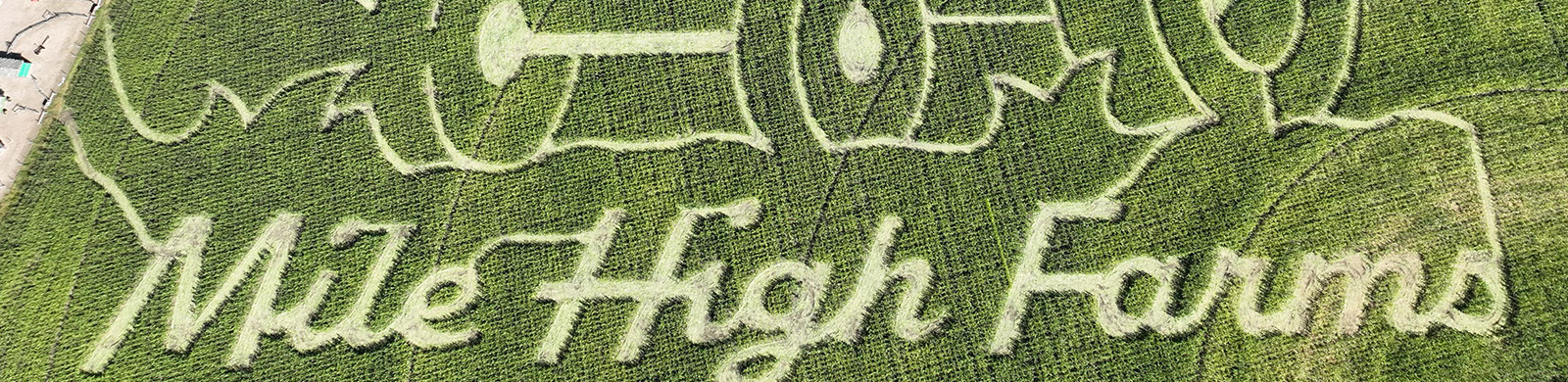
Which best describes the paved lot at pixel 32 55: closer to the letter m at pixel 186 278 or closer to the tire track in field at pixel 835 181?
the letter m at pixel 186 278

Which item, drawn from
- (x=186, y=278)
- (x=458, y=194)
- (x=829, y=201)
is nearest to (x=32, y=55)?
(x=186, y=278)

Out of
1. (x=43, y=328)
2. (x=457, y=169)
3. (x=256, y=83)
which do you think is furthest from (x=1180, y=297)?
(x=43, y=328)

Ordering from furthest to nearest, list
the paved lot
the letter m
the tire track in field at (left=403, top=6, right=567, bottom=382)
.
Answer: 1. the paved lot
2. the letter m
3. the tire track in field at (left=403, top=6, right=567, bottom=382)

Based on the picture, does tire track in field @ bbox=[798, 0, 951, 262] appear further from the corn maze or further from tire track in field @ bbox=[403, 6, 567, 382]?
tire track in field @ bbox=[403, 6, 567, 382]

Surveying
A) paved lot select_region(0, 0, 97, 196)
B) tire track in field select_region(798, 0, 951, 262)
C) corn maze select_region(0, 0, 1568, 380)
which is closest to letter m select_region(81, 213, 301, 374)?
corn maze select_region(0, 0, 1568, 380)

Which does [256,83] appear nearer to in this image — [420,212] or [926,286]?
[420,212]

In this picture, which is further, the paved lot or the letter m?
the paved lot

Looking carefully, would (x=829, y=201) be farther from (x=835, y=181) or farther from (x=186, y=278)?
(x=186, y=278)
